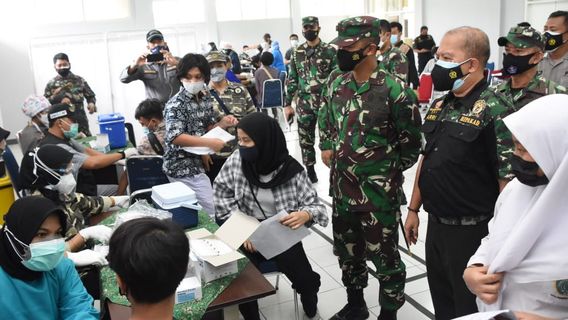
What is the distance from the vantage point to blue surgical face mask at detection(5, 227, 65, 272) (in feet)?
5.89

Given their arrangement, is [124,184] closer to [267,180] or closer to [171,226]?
[267,180]

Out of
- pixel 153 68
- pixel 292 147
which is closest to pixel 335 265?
pixel 153 68

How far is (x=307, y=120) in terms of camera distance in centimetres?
524

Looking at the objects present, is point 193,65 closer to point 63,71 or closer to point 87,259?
point 87,259

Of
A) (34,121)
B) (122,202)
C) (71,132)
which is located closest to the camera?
(122,202)

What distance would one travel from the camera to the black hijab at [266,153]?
8.66 feet

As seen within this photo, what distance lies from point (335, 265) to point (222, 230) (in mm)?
1657

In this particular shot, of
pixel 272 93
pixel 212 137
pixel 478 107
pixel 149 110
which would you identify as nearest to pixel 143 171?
pixel 149 110

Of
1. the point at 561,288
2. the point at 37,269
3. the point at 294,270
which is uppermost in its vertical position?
the point at 561,288

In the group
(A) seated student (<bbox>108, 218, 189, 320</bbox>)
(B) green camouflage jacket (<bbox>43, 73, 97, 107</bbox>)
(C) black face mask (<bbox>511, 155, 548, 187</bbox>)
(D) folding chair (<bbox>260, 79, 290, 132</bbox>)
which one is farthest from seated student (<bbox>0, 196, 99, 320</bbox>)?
(D) folding chair (<bbox>260, 79, 290, 132</bbox>)

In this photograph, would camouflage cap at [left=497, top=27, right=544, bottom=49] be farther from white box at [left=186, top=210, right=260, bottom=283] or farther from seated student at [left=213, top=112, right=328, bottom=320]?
white box at [left=186, top=210, right=260, bottom=283]

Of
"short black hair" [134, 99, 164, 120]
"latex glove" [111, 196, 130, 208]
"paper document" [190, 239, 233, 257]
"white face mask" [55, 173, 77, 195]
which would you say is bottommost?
"latex glove" [111, 196, 130, 208]

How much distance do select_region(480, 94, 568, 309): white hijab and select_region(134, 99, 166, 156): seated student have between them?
3.29 metres

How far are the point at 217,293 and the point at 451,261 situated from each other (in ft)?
3.49
